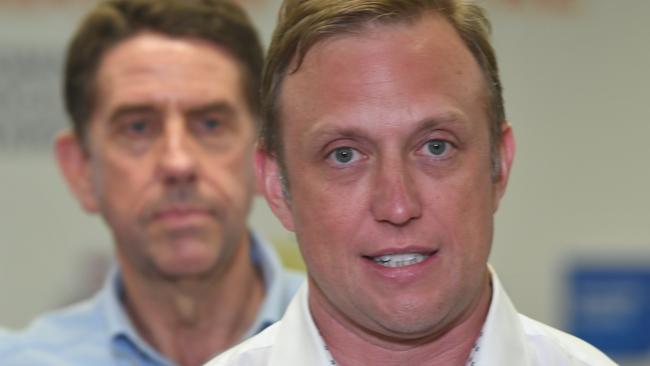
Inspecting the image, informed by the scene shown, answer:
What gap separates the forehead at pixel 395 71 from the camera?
197 centimetres

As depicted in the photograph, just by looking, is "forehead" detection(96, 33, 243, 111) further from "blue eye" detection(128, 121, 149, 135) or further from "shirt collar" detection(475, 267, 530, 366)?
"shirt collar" detection(475, 267, 530, 366)

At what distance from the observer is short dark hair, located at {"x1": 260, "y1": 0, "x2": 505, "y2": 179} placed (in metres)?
2.00

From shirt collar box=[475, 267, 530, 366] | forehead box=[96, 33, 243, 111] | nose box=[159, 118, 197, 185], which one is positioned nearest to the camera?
shirt collar box=[475, 267, 530, 366]

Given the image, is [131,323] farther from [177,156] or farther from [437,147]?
[437,147]

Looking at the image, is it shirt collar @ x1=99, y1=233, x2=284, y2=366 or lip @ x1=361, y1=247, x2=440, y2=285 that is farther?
shirt collar @ x1=99, y1=233, x2=284, y2=366

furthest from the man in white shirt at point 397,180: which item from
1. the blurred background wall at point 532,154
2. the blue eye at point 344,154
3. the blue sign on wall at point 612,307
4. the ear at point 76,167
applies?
the blue sign on wall at point 612,307

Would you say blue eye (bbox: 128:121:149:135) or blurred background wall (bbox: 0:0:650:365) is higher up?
blue eye (bbox: 128:121:149:135)

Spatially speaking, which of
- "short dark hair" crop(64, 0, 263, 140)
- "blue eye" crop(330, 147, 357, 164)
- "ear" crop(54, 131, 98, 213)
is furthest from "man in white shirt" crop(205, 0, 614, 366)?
"ear" crop(54, 131, 98, 213)

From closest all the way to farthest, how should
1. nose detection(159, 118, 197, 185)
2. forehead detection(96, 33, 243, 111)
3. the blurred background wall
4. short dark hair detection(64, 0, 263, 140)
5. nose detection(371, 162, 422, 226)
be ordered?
nose detection(371, 162, 422, 226) < nose detection(159, 118, 197, 185) < forehead detection(96, 33, 243, 111) < short dark hair detection(64, 0, 263, 140) < the blurred background wall

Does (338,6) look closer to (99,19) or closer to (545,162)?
(99,19)

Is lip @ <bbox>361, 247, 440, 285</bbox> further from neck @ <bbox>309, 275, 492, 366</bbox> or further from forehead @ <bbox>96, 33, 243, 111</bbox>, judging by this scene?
forehead @ <bbox>96, 33, 243, 111</bbox>

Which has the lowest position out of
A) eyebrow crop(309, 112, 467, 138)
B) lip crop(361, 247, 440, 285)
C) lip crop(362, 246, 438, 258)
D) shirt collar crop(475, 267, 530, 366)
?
shirt collar crop(475, 267, 530, 366)

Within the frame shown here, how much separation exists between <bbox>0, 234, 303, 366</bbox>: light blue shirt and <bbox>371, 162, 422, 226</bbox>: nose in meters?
1.29

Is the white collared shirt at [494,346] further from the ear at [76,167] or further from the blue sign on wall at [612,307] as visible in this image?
the blue sign on wall at [612,307]
